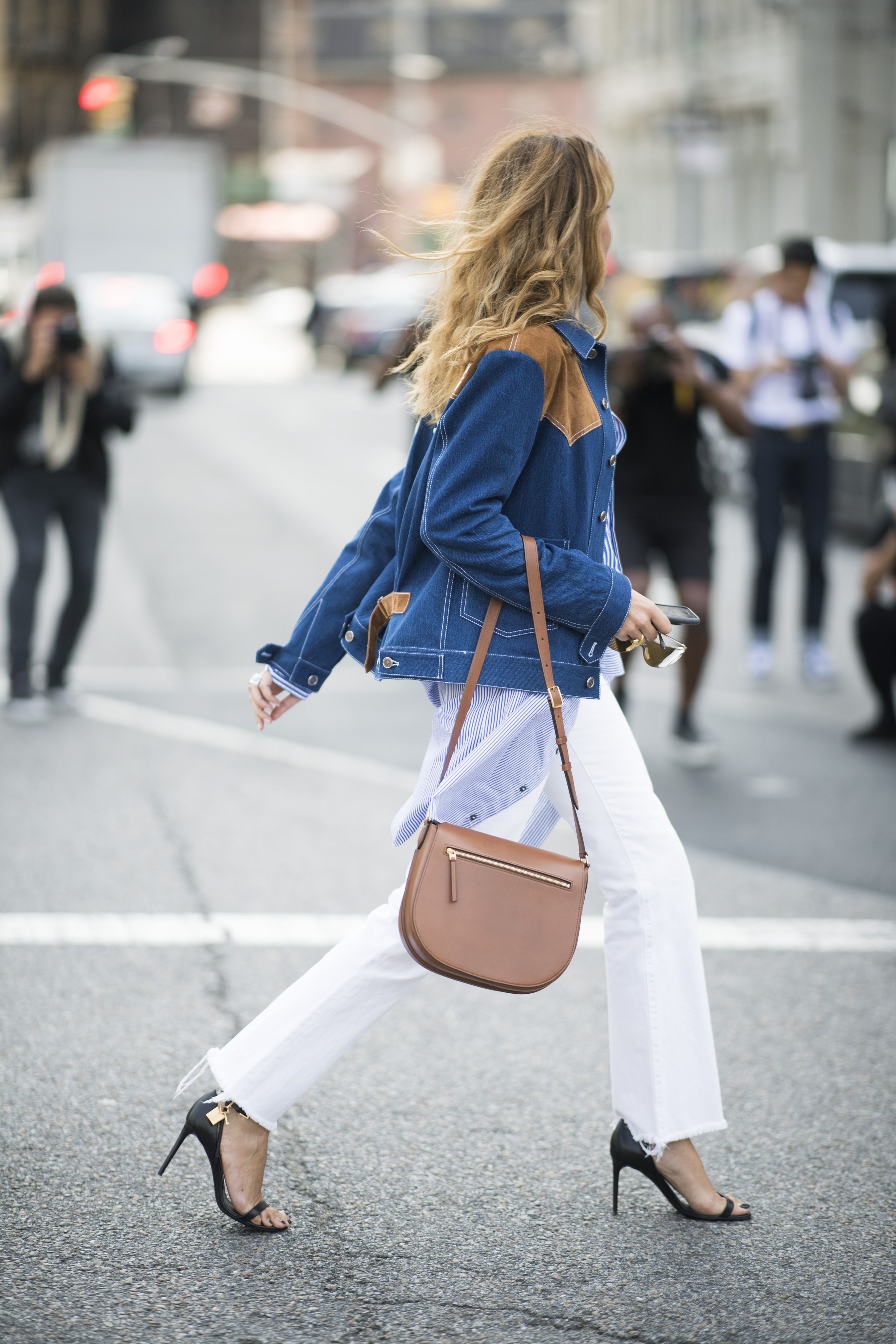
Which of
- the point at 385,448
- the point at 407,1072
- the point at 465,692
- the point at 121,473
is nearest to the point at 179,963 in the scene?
the point at 407,1072

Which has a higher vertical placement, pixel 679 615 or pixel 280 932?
pixel 679 615

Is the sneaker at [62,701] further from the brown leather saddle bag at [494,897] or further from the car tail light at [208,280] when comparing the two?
the car tail light at [208,280]

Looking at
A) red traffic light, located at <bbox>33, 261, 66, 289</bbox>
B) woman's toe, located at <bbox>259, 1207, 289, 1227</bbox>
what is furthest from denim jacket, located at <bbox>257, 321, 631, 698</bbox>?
red traffic light, located at <bbox>33, 261, 66, 289</bbox>

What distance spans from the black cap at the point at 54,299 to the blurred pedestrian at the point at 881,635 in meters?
3.77

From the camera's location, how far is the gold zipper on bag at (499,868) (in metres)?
2.95

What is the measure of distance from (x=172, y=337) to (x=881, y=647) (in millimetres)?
17795

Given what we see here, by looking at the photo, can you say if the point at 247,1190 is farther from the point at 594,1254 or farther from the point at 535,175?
the point at 535,175

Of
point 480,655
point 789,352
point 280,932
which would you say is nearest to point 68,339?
point 280,932

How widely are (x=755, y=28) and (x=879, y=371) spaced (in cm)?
2703

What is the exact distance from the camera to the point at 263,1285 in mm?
3000

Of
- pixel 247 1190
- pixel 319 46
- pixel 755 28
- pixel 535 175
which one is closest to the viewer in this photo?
pixel 535 175

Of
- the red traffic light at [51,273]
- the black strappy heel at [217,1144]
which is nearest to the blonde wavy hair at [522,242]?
the black strappy heel at [217,1144]

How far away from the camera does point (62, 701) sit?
7.93 metres

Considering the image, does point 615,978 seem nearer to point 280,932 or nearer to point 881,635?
point 280,932
